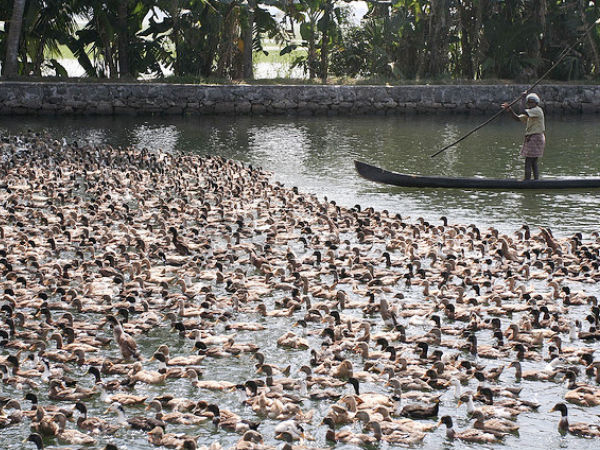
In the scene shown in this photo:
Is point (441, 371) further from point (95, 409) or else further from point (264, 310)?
point (95, 409)

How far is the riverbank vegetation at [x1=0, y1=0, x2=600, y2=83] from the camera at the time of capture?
1596 inches

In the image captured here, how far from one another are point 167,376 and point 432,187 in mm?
12904

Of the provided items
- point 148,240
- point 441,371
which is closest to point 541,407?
point 441,371

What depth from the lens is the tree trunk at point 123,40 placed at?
41.2 meters

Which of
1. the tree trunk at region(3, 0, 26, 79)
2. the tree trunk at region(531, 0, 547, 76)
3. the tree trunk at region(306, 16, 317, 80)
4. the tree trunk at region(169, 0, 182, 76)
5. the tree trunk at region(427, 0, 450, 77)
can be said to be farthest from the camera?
the tree trunk at region(306, 16, 317, 80)

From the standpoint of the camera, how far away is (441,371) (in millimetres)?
11359

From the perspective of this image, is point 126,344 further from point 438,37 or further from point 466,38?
point 466,38

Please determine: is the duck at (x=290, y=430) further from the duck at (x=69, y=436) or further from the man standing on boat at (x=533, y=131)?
the man standing on boat at (x=533, y=131)

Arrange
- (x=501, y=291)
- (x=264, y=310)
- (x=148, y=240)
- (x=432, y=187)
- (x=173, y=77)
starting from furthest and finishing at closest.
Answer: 1. (x=173, y=77)
2. (x=432, y=187)
3. (x=148, y=240)
4. (x=501, y=291)
5. (x=264, y=310)

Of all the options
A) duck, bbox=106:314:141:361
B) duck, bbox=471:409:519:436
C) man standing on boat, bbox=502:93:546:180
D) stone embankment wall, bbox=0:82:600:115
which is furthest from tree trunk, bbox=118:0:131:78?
duck, bbox=471:409:519:436

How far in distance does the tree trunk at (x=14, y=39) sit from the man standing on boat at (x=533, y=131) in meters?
22.8

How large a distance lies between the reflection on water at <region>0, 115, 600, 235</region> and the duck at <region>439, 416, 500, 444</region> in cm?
958

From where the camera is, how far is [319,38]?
45750 millimetres

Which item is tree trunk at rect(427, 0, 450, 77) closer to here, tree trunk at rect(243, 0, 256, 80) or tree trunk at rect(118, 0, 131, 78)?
tree trunk at rect(243, 0, 256, 80)
